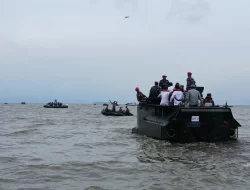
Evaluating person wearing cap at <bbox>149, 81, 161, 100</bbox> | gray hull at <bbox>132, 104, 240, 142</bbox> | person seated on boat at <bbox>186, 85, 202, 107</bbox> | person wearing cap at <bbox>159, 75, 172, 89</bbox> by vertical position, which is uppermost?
person wearing cap at <bbox>159, 75, 172, 89</bbox>

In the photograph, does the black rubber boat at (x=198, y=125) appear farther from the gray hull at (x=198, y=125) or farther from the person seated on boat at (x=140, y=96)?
the person seated on boat at (x=140, y=96)

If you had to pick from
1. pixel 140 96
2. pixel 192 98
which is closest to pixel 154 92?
pixel 140 96

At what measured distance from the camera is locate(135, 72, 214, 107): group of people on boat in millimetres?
13477

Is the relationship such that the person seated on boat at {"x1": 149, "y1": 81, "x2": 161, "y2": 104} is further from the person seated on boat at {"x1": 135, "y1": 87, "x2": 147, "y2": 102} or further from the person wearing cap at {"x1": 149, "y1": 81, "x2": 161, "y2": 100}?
the person seated on boat at {"x1": 135, "y1": 87, "x2": 147, "y2": 102}

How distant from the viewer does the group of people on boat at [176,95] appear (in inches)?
531

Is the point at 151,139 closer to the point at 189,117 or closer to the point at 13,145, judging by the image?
the point at 189,117

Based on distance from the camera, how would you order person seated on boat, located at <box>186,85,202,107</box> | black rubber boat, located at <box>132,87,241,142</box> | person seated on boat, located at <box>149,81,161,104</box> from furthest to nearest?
person seated on boat, located at <box>149,81,161,104</box> → person seated on boat, located at <box>186,85,202,107</box> → black rubber boat, located at <box>132,87,241,142</box>

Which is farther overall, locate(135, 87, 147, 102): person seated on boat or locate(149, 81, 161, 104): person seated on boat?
locate(135, 87, 147, 102): person seated on boat

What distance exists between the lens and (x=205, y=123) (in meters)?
12.4

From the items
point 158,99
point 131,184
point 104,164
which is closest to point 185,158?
point 104,164

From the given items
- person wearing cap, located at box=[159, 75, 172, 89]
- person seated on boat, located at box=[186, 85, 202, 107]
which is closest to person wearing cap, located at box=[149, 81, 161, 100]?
person wearing cap, located at box=[159, 75, 172, 89]

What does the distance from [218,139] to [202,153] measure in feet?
6.08

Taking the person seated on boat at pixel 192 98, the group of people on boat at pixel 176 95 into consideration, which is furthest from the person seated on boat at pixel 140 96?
the person seated on boat at pixel 192 98

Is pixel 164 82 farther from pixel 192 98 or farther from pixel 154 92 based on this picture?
pixel 192 98
